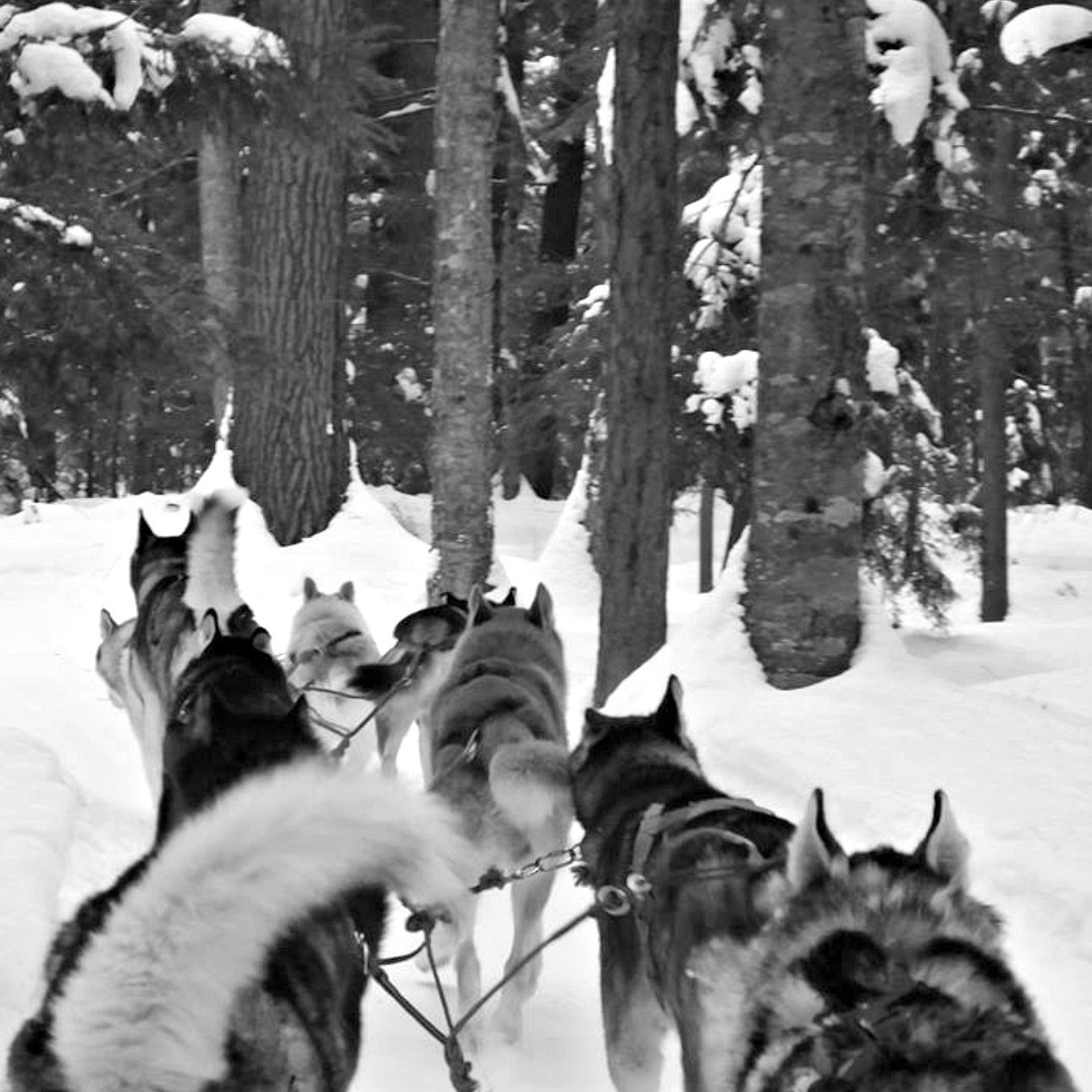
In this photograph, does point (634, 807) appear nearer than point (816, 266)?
Yes

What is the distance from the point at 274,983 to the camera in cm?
262

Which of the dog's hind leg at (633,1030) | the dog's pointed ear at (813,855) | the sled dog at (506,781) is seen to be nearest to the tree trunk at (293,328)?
the sled dog at (506,781)

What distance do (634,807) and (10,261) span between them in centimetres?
397

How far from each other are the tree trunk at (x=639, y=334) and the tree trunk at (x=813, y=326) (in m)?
0.92

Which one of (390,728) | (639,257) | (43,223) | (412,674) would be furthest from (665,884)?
(639,257)

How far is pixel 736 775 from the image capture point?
638 cm

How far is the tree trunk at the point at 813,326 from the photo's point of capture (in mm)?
7426

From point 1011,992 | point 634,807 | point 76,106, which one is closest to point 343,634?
point 76,106

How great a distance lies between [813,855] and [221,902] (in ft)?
3.70

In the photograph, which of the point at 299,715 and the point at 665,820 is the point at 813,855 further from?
the point at 299,715

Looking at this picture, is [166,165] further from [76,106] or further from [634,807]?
[634,807]

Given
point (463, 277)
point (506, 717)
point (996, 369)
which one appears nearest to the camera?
point (506, 717)

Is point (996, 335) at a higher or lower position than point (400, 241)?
lower

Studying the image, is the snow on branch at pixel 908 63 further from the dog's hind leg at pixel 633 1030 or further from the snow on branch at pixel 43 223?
the dog's hind leg at pixel 633 1030
